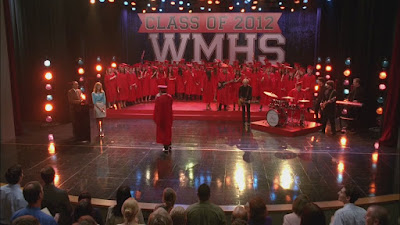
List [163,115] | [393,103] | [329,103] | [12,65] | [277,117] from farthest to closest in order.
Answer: [277,117], [329,103], [12,65], [393,103], [163,115]

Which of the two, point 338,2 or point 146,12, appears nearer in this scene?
point 338,2

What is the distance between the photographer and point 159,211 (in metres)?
3.69

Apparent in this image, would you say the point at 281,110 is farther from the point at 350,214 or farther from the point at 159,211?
the point at 159,211

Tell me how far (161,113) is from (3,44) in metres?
5.20

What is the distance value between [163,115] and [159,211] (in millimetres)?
5565

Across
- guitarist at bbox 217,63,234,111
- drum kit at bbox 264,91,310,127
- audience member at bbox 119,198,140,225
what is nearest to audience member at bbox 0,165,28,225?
audience member at bbox 119,198,140,225

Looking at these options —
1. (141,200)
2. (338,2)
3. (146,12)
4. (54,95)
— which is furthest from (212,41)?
(141,200)

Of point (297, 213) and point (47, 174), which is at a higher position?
point (47, 174)

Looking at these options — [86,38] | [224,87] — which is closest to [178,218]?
[224,87]

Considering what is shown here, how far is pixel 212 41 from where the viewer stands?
18484 millimetres

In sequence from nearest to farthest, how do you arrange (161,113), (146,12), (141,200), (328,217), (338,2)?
(328,217), (141,200), (161,113), (338,2), (146,12)

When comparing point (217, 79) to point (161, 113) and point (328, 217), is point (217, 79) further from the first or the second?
point (328, 217)

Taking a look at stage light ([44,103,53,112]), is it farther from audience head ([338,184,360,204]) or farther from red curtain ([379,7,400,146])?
audience head ([338,184,360,204])

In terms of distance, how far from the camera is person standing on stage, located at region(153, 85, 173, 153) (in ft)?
29.8
